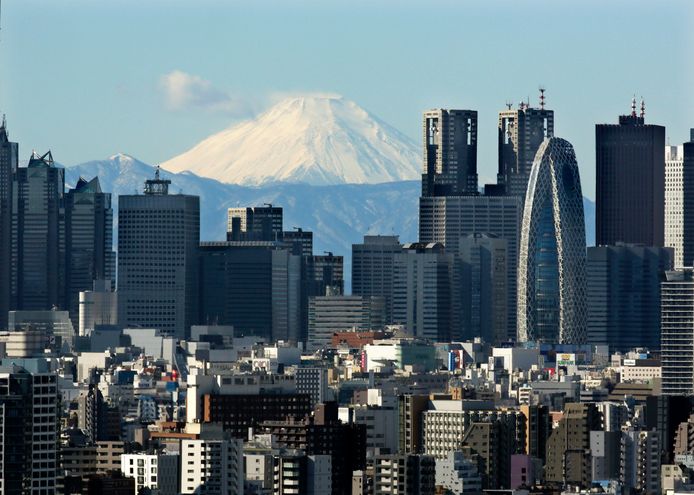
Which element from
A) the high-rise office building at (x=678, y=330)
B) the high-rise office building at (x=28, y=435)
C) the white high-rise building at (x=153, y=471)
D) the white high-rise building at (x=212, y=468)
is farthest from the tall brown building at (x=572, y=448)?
the high-rise office building at (x=678, y=330)

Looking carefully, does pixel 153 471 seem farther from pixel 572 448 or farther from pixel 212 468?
pixel 572 448

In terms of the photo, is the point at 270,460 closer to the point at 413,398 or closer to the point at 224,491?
the point at 224,491

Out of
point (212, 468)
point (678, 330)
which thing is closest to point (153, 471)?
point (212, 468)

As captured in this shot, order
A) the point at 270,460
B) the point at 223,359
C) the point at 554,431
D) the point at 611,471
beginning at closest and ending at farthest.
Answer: the point at 270,460 < the point at 611,471 < the point at 554,431 < the point at 223,359

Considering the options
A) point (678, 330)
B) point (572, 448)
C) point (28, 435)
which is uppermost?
point (678, 330)

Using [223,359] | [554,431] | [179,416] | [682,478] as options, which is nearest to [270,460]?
[682,478]

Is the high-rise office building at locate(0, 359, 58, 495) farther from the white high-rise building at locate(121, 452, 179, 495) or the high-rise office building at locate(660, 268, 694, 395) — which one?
the high-rise office building at locate(660, 268, 694, 395)
